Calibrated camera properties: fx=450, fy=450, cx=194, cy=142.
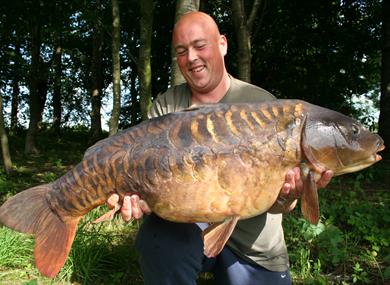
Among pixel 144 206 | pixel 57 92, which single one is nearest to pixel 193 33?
pixel 144 206

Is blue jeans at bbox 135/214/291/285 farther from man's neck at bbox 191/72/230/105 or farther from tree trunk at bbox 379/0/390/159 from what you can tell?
tree trunk at bbox 379/0/390/159

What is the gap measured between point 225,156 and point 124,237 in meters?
2.23

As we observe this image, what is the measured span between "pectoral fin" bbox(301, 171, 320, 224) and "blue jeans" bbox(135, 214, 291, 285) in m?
0.72

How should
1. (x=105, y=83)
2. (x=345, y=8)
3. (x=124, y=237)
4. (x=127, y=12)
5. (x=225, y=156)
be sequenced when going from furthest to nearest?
(x=105, y=83) < (x=127, y=12) < (x=345, y=8) < (x=124, y=237) < (x=225, y=156)

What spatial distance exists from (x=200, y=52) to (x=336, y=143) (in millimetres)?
1063

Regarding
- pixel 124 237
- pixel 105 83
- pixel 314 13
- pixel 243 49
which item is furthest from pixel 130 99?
pixel 124 237

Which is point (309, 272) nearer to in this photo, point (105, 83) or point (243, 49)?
point (243, 49)

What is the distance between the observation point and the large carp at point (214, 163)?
2133 millimetres

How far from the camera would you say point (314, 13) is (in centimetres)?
1138

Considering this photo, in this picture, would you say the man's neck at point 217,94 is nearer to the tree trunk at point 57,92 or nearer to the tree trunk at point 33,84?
the tree trunk at point 33,84

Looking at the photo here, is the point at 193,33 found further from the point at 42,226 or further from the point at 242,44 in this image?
the point at 242,44

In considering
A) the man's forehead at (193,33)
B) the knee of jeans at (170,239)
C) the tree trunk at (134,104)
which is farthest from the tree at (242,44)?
the tree trunk at (134,104)

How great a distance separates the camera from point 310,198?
7.16 ft

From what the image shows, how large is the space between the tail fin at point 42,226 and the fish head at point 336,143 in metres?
1.29
